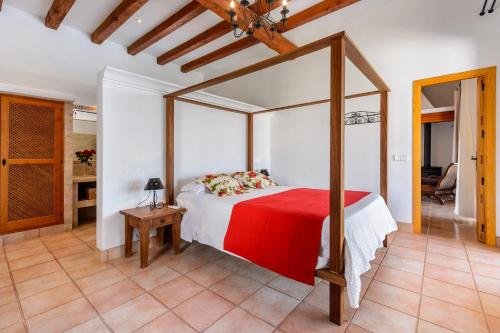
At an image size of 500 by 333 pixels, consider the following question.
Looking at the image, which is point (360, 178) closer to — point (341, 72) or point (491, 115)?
point (491, 115)

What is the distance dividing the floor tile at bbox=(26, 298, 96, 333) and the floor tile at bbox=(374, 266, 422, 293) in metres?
2.42

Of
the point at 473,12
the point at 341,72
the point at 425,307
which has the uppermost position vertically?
the point at 473,12

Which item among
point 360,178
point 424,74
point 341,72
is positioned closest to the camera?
point 341,72

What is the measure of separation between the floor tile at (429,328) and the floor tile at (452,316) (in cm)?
4

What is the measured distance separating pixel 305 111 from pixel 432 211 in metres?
3.23

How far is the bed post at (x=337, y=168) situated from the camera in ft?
5.15

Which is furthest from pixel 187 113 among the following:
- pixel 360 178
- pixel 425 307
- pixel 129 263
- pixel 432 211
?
pixel 432 211

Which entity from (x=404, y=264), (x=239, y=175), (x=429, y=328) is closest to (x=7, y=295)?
(x=239, y=175)

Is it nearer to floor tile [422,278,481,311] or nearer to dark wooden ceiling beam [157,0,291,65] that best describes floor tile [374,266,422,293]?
floor tile [422,278,481,311]

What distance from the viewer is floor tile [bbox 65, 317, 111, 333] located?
5.00ft

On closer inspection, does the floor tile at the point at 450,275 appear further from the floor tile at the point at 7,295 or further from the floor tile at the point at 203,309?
the floor tile at the point at 7,295

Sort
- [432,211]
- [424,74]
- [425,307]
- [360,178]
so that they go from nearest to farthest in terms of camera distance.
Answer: [425,307], [424,74], [360,178], [432,211]

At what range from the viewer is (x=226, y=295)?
1.94 meters

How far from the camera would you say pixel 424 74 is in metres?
3.27
